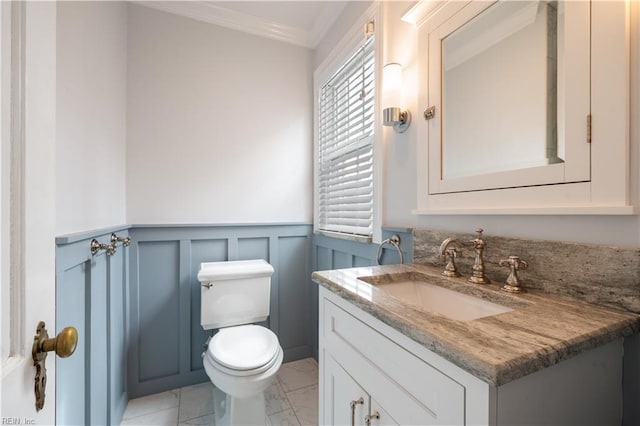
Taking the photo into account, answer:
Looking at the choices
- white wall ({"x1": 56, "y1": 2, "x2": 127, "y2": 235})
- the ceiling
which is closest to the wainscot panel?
white wall ({"x1": 56, "y1": 2, "x2": 127, "y2": 235})

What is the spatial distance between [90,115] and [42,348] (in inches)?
42.9

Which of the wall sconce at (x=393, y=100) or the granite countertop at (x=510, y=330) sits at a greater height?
the wall sconce at (x=393, y=100)

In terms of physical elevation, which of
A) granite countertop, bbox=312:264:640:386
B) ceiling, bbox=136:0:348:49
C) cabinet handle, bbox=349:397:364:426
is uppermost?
ceiling, bbox=136:0:348:49

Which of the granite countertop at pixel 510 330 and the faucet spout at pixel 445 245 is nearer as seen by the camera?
the granite countertop at pixel 510 330

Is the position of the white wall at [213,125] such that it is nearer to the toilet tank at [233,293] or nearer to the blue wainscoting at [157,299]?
the blue wainscoting at [157,299]

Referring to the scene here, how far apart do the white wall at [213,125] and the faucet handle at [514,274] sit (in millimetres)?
1520

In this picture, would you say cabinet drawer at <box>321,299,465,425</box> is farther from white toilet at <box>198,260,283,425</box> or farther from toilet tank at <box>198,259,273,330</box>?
toilet tank at <box>198,259,273,330</box>

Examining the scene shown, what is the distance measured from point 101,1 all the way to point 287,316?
2044mm

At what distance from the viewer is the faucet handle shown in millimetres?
768

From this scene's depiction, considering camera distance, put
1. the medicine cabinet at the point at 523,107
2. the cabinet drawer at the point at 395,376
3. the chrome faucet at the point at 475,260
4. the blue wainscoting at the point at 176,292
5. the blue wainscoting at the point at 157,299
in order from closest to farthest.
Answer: the cabinet drawer at the point at 395,376 → the medicine cabinet at the point at 523,107 → the chrome faucet at the point at 475,260 → the blue wainscoting at the point at 157,299 → the blue wainscoting at the point at 176,292

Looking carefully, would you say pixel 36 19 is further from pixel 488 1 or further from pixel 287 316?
pixel 287 316

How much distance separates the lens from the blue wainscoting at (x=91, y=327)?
882 mm

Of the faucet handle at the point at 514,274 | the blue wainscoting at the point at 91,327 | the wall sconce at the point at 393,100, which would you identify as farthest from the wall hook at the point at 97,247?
the faucet handle at the point at 514,274

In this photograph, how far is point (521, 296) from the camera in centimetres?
73
